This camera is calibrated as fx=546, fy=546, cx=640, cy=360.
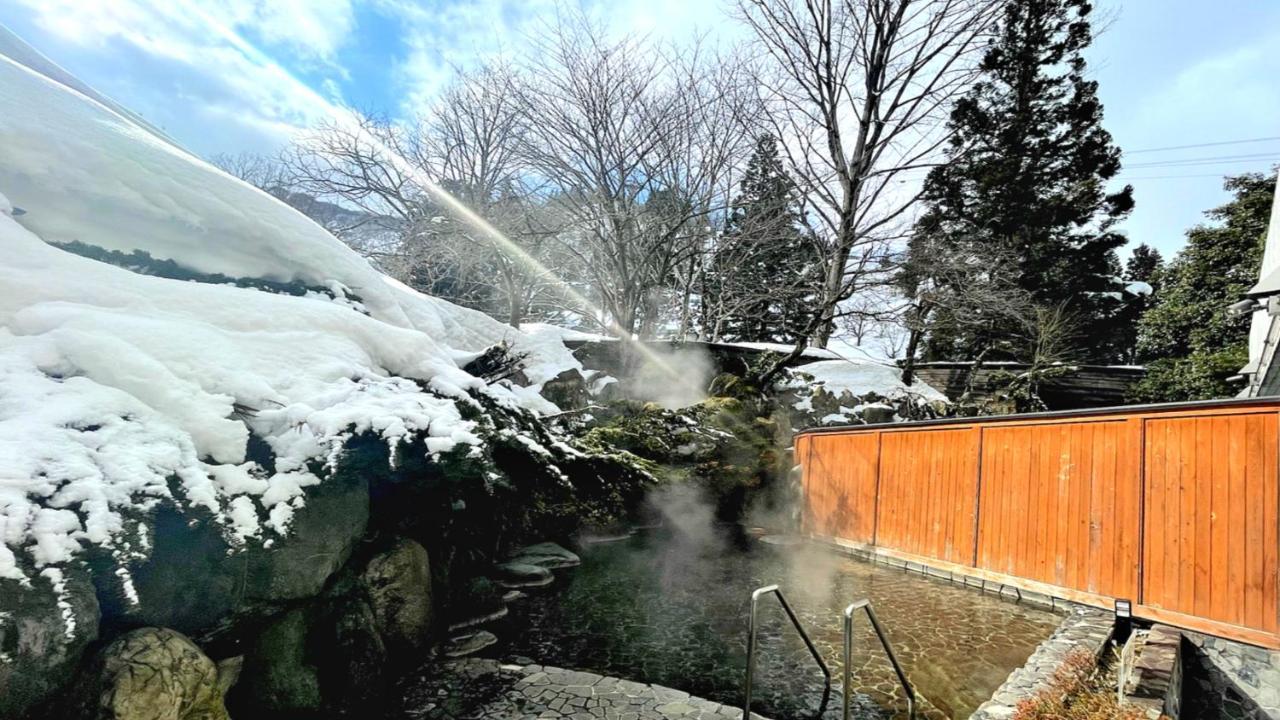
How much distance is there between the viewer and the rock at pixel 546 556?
8.10m

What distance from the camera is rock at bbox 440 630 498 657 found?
4.91m

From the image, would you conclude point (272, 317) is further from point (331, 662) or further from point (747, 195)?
point (747, 195)

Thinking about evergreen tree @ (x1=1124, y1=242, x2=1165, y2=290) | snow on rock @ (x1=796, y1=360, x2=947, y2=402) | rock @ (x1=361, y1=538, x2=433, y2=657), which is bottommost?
rock @ (x1=361, y1=538, x2=433, y2=657)

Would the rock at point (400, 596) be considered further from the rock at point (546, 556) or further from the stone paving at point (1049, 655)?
the stone paving at point (1049, 655)

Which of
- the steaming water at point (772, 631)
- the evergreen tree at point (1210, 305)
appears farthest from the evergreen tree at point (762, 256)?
the evergreen tree at point (1210, 305)

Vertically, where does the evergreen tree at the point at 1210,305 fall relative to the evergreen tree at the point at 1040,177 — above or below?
below

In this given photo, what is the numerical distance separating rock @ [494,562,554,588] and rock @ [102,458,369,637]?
3.52 metres

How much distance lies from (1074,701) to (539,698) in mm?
3739

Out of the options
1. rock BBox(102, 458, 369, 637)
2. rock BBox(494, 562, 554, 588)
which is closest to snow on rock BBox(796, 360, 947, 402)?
rock BBox(494, 562, 554, 588)

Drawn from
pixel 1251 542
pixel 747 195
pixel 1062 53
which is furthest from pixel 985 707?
pixel 1062 53

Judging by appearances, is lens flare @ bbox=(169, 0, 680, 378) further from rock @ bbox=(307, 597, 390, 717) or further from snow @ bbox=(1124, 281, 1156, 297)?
snow @ bbox=(1124, 281, 1156, 297)

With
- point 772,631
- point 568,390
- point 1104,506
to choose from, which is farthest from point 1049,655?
point 568,390

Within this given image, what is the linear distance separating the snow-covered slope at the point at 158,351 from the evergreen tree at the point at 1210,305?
1850 cm

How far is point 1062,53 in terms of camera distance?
2080 cm
